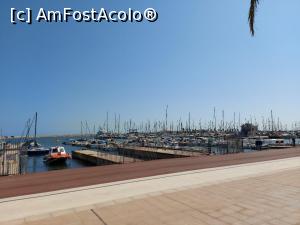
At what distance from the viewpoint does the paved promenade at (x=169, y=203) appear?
552 centimetres

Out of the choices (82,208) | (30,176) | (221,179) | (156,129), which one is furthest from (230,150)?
(156,129)

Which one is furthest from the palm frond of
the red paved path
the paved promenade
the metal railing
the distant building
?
the distant building

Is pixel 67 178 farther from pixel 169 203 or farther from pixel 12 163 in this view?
pixel 12 163

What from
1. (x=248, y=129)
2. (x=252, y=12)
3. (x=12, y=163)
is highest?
(x=252, y=12)

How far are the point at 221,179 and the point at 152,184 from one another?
7.41 feet

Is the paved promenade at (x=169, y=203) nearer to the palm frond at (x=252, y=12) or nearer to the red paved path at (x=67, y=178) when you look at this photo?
the red paved path at (x=67, y=178)

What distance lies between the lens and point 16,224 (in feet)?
18.4

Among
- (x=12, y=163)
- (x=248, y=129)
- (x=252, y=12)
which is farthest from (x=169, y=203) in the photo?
(x=248, y=129)

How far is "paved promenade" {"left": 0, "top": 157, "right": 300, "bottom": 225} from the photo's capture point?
5.52 metres

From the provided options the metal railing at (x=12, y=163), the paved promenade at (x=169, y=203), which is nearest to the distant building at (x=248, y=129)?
the metal railing at (x=12, y=163)

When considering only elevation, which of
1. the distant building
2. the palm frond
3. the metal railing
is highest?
the palm frond

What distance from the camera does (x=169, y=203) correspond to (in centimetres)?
661

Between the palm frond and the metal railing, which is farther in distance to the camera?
the metal railing

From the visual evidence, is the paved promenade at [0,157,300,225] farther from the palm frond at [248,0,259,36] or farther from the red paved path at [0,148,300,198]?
the palm frond at [248,0,259,36]
